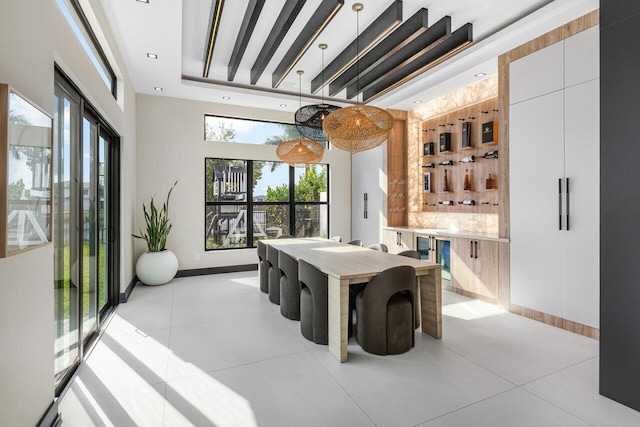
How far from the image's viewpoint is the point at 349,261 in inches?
132

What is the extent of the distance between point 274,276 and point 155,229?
2347 mm

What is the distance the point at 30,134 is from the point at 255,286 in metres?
4.00

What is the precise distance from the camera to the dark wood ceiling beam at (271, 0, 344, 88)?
321 centimetres

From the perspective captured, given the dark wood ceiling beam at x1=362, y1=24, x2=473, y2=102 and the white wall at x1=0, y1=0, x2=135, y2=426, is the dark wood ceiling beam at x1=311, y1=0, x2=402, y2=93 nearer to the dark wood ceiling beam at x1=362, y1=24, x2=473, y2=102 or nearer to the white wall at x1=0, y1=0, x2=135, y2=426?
the dark wood ceiling beam at x1=362, y1=24, x2=473, y2=102

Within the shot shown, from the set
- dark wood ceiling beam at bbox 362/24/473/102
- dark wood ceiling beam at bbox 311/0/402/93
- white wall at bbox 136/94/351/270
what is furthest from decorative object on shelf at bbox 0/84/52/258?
white wall at bbox 136/94/351/270

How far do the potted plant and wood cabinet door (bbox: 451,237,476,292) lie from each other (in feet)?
14.4

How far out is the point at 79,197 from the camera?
272 cm

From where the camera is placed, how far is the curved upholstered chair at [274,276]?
13.6 ft

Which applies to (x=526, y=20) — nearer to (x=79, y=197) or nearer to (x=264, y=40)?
(x=264, y=40)

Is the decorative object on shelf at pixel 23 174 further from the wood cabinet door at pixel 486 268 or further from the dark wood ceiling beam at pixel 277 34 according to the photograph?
the wood cabinet door at pixel 486 268

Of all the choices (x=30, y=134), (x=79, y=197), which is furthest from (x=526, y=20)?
(x=79, y=197)

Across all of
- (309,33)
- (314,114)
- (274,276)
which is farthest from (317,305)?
(309,33)

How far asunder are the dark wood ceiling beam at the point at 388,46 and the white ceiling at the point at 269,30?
0.40 feet

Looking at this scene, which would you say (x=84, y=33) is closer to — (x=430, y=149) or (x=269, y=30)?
(x=269, y=30)
